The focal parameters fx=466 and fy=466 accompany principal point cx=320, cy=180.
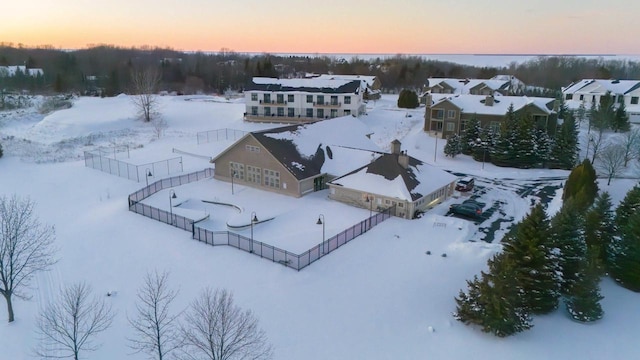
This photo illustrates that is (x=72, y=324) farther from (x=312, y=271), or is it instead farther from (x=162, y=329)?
(x=312, y=271)

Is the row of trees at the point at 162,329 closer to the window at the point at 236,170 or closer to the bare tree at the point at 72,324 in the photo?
the bare tree at the point at 72,324

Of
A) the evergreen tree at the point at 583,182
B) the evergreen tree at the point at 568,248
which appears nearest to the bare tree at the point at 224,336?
the evergreen tree at the point at 568,248

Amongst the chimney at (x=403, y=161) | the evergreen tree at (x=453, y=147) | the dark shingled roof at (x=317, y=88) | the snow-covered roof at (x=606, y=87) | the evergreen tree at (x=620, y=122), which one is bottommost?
the evergreen tree at (x=453, y=147)

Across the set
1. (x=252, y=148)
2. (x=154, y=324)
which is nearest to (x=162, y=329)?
(x=154, y=324)

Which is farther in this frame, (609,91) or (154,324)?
(609,91)

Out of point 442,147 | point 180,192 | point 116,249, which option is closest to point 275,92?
point 442,147

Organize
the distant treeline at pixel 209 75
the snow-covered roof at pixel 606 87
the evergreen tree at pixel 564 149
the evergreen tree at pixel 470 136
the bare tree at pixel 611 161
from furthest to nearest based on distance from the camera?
the distant treeline at pixel 209 75 < the snow-covered roof at pixel 606 87 < the evergreen tree at pixel 470 136 < the evergreen tree at pixel 564 149 < the bare tree at pixel 611 161
